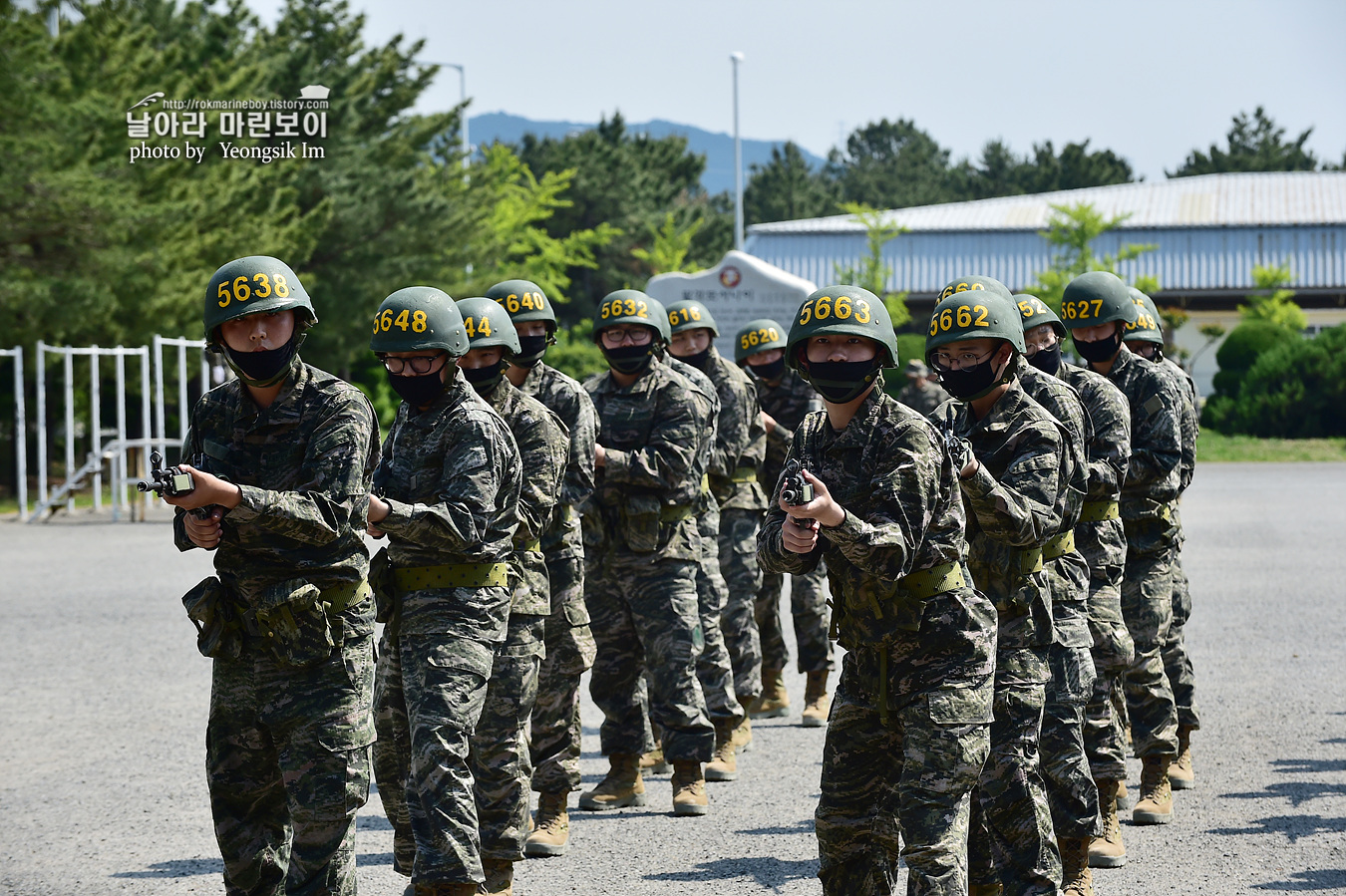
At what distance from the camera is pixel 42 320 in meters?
23.9

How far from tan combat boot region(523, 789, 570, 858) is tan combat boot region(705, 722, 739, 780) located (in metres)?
1.44

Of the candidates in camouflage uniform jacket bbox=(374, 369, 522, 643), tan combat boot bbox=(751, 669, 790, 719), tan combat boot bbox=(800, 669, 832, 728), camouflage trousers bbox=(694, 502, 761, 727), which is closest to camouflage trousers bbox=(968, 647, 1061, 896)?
camouflage uniform jacket bbox=(374, 369, 522, 643)

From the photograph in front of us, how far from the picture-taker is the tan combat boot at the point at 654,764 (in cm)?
840

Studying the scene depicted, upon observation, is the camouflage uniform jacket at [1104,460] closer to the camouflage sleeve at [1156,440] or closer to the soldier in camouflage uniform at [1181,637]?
the camouflage sleeve at [1156,440]

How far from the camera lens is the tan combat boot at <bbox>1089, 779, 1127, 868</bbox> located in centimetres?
637

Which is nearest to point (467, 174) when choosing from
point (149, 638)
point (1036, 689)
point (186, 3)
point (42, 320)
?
point (186, 3)

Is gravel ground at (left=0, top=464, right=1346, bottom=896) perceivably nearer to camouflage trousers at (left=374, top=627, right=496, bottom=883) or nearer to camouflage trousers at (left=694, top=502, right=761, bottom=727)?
camouflage trousers at (left=694, top=502, right=761, bottom=727)

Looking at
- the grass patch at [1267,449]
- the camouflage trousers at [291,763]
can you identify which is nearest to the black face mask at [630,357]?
the camouflage trousers at [291,763]

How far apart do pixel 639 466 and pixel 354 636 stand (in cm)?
288

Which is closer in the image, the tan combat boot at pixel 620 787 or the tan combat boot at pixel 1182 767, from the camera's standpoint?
the tan combat boot at pixel 620 787

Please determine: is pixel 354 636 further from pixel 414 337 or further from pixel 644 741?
pixel 644 741

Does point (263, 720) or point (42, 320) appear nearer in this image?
point (263, 720)

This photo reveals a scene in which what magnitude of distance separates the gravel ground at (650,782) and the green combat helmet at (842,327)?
2.36 m

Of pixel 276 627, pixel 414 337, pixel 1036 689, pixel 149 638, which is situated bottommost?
pixel 149 638
